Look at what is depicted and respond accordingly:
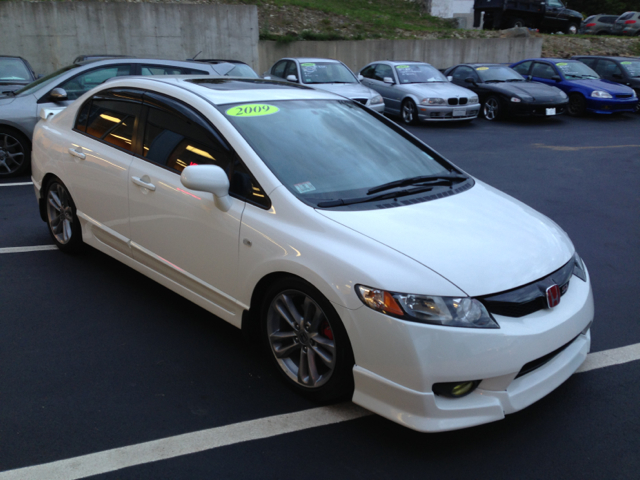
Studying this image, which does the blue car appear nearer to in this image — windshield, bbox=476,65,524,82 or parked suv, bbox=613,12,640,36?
windshield, bbox=476,65,524,82

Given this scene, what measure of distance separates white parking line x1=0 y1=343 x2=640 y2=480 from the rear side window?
219 cm

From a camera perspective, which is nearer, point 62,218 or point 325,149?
point 325,149

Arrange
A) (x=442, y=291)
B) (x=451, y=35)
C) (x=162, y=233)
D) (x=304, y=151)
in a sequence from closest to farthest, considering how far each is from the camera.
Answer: (x=442, y=291)
(x=304, y=151)
(x=162, y=233)
(x=451, y=35)

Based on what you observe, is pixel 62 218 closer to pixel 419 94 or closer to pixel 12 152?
pixel 12 152

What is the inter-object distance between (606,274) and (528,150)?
657 centimetres

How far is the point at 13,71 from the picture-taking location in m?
11.3

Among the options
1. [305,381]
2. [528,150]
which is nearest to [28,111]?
[305,381]

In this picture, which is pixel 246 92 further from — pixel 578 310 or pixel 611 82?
pixel 611 82

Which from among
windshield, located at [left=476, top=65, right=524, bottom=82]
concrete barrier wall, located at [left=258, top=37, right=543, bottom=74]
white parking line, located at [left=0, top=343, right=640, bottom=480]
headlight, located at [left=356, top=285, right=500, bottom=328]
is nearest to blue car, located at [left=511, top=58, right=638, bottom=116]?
windshield, located at [left=476, top=65, right=524, bottom=82]

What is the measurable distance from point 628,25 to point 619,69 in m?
20.2

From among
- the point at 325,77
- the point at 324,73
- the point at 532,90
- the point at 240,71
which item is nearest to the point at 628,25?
the point at 532,90

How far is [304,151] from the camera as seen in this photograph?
3463 millimetres

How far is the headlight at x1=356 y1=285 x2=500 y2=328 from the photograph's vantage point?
254cm

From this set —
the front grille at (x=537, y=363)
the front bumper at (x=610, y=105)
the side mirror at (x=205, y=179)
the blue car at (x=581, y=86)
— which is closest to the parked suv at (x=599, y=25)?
the blue car at (x=581, y=86)
